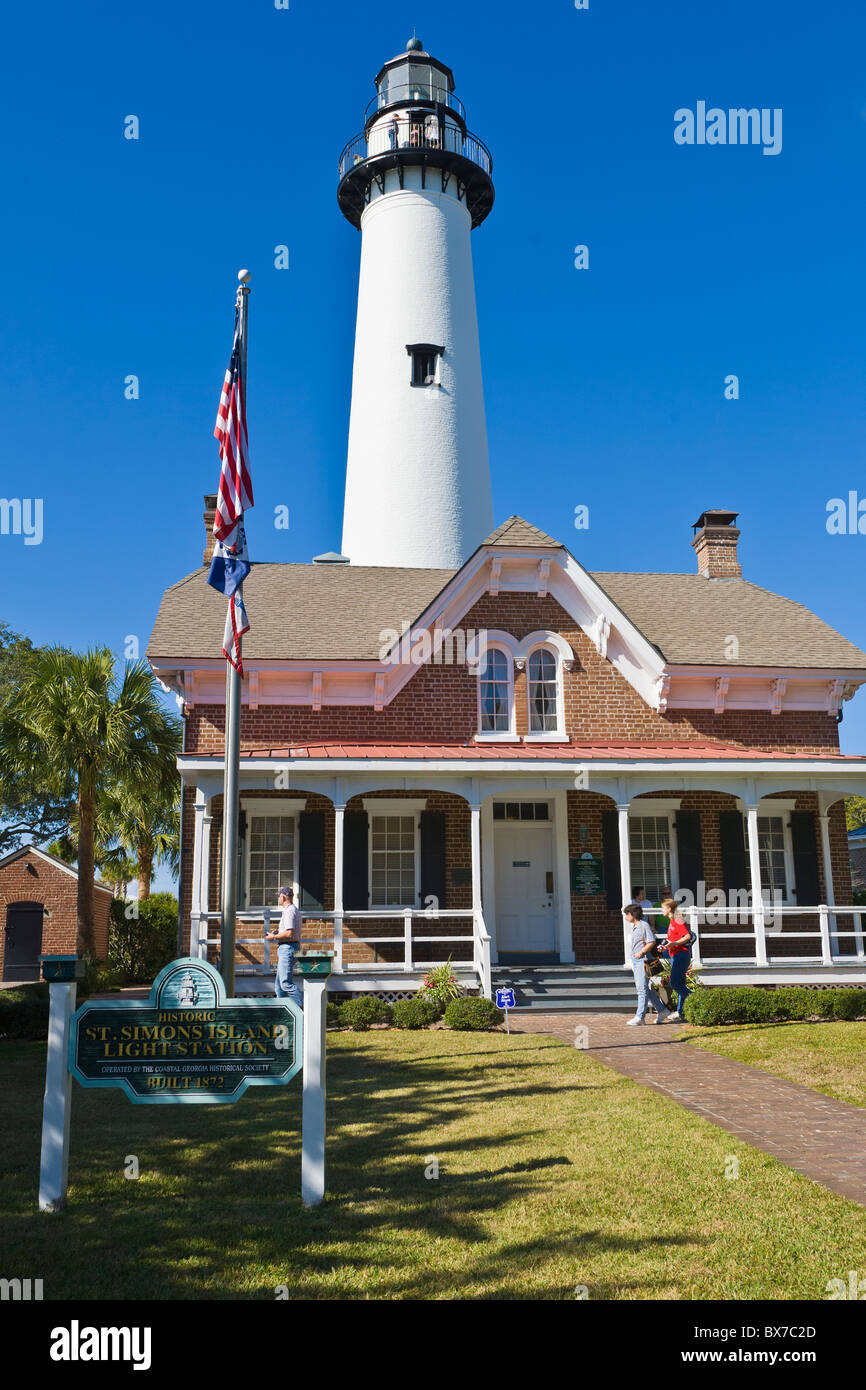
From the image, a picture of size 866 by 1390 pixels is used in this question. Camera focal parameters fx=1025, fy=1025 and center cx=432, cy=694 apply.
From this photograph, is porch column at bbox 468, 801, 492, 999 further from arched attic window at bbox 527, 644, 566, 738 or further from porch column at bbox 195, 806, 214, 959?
porch column at bbox 195, 806, 214, 959

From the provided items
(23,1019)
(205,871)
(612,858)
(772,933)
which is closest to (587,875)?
(612,858)

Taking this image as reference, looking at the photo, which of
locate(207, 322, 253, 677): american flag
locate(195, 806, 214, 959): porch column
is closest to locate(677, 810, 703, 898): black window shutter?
locate(195, 806, 214, 959): porch column

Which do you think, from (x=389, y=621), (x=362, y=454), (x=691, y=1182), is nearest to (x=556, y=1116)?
(x=691, y=1182)

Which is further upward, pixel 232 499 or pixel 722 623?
pixel 722 623

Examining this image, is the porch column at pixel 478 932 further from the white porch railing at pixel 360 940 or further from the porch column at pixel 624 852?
the porch column at pixel 624 852

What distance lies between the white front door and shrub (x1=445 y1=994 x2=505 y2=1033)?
146 inches

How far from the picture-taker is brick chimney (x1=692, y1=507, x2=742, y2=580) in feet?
72.7

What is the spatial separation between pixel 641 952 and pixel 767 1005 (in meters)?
2.11

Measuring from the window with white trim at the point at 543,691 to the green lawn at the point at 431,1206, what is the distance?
915 centimetres

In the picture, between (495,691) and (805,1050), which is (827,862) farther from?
(805,1050)

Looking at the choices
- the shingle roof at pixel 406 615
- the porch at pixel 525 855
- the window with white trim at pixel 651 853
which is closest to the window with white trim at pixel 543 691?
the porch at pixel 525 855

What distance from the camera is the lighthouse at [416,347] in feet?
76.4

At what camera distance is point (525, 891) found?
1750cm
